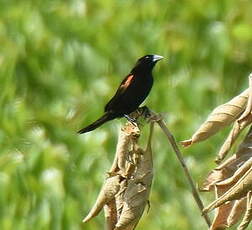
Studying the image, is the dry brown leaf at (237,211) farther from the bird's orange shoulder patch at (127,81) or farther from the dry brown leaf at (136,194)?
the bird's orange shoulder patch at (127,81)

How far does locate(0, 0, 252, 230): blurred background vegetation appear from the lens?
457cm

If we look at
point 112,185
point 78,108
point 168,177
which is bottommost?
point 168,177

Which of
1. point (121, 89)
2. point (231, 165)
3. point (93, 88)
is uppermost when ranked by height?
point (231, 165)

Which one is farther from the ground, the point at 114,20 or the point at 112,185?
the point at 112,185

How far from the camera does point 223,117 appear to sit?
65.1 inches

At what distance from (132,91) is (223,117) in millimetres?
678

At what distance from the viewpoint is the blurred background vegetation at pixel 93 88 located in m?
4.57

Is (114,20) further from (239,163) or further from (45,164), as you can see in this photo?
(239,163)

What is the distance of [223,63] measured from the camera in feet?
16.5

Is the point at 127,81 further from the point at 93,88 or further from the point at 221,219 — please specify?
the point at 93,88

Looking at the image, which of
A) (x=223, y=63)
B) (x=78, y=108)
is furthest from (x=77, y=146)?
(x=223, y=63)

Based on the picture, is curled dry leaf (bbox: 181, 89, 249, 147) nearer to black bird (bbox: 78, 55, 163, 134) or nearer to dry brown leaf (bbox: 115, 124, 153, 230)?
dry brown leaf (bbox: 115, 124, 153, 230)

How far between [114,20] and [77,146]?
767 mm

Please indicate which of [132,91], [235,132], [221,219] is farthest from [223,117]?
[132,91]
